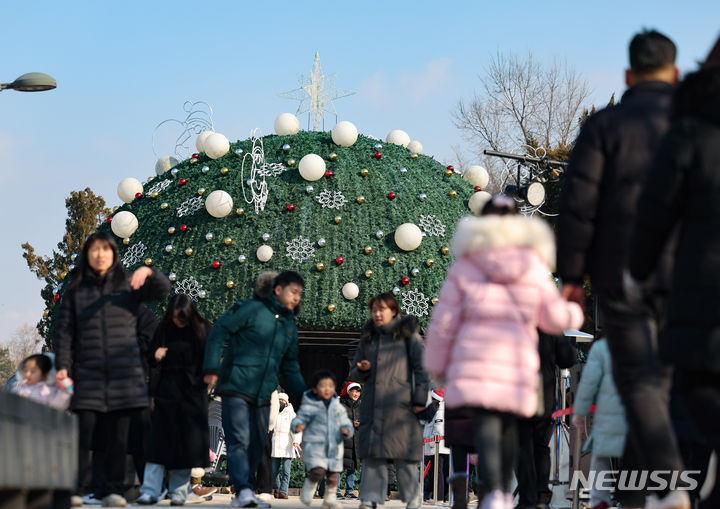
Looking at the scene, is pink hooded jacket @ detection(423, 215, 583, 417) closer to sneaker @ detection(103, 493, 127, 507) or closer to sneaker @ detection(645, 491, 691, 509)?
sneaker @ detection(645, 491, 691, 509)

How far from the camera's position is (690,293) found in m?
3.65

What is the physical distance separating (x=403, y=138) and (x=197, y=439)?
11.8m

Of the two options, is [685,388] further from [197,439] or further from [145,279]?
[197,439]

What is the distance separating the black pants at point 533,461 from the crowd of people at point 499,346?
0.05ft

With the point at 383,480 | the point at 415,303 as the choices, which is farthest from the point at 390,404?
the point at 415,303

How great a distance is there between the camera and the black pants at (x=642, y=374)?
14.2 ft

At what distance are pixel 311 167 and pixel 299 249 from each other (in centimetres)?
139

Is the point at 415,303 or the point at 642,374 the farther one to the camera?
the point at 415,303

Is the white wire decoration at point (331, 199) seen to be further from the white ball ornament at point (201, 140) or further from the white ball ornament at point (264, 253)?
the white ball ornament at point (201, 140)

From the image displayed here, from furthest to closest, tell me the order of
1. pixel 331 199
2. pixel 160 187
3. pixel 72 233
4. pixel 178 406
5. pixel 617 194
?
pixel 72 233
pixel 160 187
pixel 331 199
pixel 178 406
pixel 617 194

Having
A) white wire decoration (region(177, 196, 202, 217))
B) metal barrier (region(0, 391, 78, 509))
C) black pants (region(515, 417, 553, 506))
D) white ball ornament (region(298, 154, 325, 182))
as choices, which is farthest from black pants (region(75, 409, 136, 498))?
white wire decoration (region(177, 196, 202, 217))

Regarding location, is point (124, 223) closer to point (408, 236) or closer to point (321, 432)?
point (408, 236)

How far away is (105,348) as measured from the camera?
302 inches

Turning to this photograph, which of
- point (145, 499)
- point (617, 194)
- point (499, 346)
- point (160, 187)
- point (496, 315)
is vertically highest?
point (160, 187)
